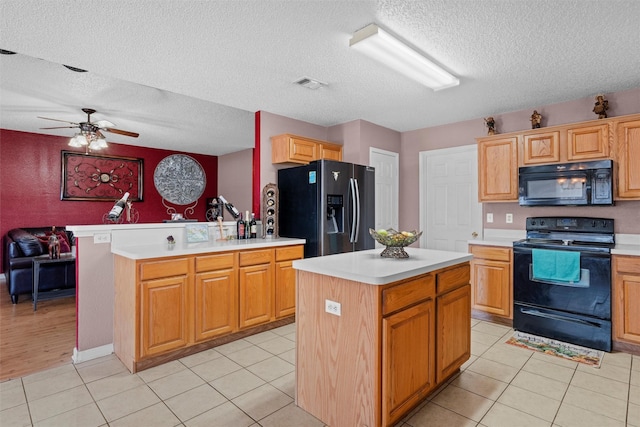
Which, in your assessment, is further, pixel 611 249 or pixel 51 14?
pixel 611 249

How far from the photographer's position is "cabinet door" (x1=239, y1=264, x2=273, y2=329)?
3.13 meters

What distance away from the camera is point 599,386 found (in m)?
2.32

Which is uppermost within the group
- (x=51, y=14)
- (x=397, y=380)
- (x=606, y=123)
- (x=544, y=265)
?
(x=51, y=14)

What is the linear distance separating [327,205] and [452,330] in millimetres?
1871

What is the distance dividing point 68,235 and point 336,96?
5.24 metres

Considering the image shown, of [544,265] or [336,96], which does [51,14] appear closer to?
[336,96]

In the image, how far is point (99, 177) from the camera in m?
6.58

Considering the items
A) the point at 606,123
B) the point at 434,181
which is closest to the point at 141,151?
the point at 434,181

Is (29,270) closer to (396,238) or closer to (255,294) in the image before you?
(255,294)

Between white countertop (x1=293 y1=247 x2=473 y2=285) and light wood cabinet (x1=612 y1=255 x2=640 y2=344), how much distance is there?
1.61 m

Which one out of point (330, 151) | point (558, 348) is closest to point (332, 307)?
point (558, 348)

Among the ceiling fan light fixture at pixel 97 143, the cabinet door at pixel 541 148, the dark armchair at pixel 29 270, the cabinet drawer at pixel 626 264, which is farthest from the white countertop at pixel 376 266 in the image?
the ceiling fan light fixture at pixel 97 143

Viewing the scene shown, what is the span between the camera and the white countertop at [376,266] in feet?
5.55

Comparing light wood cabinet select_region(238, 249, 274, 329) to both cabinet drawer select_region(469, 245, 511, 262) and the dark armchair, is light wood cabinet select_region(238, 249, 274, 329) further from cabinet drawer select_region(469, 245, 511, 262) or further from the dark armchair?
the dark armchair
